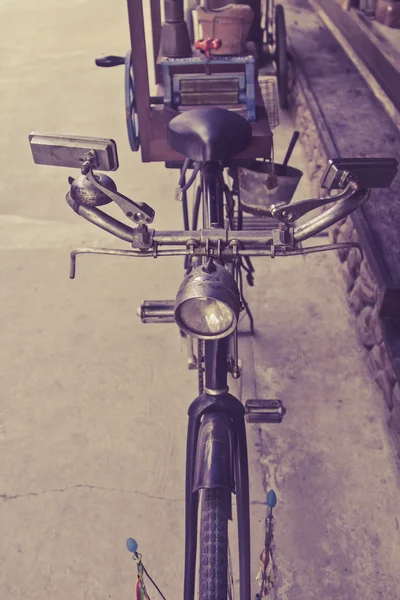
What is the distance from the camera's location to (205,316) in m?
1.41

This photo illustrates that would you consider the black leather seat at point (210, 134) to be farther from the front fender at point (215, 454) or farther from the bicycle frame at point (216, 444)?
the front fender at point (215, 454)

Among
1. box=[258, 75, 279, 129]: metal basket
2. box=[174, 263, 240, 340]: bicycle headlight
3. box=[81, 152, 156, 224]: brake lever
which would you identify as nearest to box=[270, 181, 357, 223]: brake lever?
box=[174, 263, 240, 340]: bicycle headlight

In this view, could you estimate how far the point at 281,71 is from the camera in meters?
5.38

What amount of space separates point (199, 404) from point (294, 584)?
100 cm

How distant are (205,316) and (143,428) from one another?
5.22 feet

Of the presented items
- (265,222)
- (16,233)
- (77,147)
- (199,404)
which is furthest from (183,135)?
(16,233)

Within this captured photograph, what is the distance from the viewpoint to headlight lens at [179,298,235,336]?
138cm

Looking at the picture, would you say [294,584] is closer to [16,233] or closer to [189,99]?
[189,99]

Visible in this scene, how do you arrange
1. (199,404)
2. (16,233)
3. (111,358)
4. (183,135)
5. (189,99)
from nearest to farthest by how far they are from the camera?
1. (199,404)
2. (183,135)
3. (111,358)
4. (189,99)
5. (16,233)

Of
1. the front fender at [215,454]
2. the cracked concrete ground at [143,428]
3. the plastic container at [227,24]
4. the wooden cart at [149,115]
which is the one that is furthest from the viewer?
the plastic container at [227,24]

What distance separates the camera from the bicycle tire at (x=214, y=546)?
4.98 feet

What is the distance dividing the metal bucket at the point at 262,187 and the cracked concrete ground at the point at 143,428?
2.63 ft

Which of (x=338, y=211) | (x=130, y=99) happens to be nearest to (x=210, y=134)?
(x=338, y=211)

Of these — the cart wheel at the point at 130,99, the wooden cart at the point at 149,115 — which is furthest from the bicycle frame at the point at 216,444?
the cart wheel at the point at 130,99
